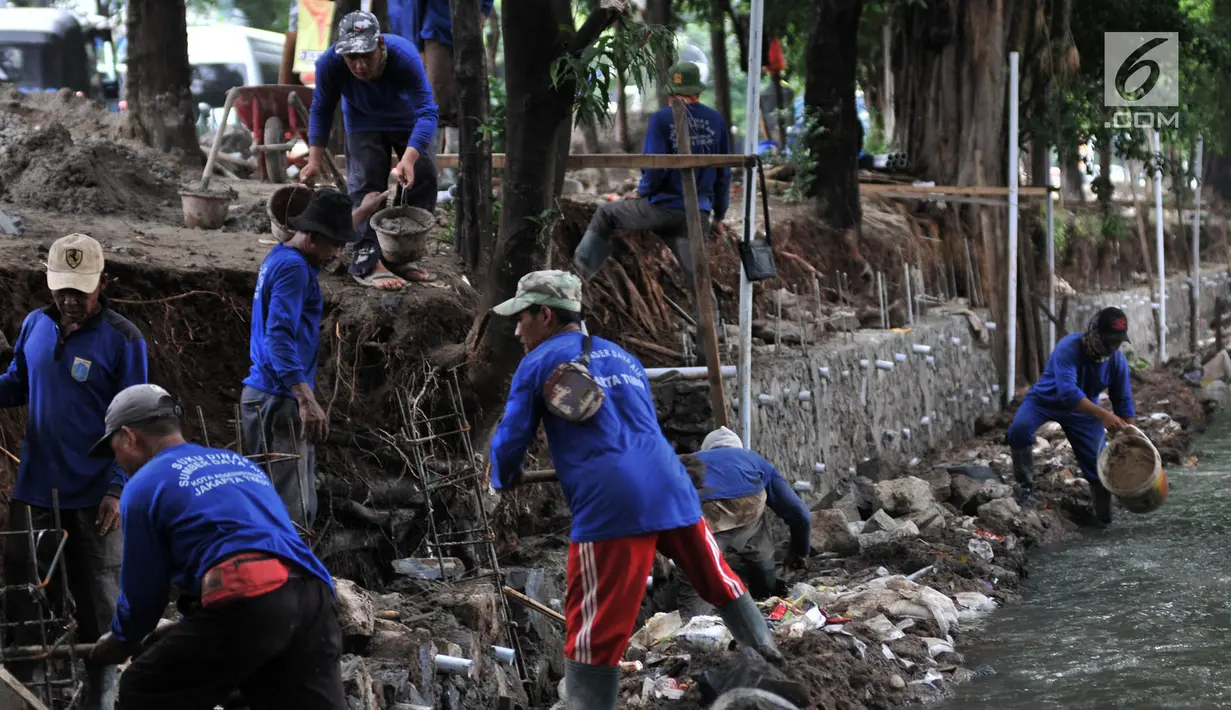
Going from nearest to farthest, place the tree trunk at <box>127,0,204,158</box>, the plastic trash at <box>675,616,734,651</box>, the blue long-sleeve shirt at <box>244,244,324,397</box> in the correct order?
the blue long-sleeve shirt at <box>244,244,324,397</box>
the plastic trash at <box>675,616,734,651</box>
the tree trunk at <box>127,0,204,158</box>

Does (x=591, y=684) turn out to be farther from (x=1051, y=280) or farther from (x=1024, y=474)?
(x=1051, y=280)

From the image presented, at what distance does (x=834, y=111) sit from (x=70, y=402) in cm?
1063

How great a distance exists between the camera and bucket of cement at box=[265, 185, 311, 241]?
26.9 ft

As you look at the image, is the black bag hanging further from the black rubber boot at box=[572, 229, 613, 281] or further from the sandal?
the sandal

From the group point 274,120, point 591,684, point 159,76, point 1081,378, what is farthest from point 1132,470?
point 159,76

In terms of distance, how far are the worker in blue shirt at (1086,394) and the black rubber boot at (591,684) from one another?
648cm

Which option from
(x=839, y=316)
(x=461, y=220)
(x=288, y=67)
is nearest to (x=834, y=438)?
(x=839, y=316)

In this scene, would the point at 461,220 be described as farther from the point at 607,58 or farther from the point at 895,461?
the point at 895,461

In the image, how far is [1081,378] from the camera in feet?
38.5

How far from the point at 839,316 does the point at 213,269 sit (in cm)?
612

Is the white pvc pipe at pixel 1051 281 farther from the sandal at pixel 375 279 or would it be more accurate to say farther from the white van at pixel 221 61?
the white van at pixel 221 61

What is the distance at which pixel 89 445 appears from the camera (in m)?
5.89

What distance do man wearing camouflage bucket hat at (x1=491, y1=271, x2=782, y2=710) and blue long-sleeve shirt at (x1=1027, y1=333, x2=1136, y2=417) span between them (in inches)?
247

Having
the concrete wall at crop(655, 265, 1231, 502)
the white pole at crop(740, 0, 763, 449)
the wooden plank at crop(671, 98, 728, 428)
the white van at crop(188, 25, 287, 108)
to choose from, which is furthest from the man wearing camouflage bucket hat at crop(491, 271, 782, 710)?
the white van at crop(188, 25, 287, 108)
